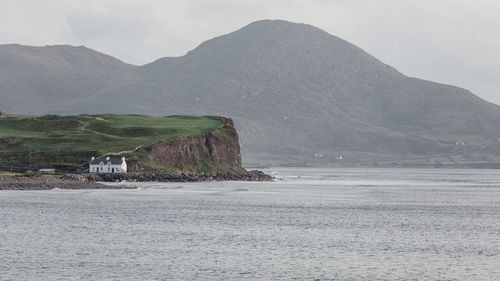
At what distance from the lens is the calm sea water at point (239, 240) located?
5375 centimetres

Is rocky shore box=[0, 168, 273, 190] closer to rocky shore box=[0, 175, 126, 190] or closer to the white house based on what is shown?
rocky shore box=[0, 175, 126, 190]

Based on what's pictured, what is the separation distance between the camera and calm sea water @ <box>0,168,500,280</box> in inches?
2116

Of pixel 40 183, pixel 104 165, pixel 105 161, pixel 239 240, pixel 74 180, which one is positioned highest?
pixel 105 161

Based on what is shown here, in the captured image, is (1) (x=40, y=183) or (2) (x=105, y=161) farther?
(2) (x=105, y=161)

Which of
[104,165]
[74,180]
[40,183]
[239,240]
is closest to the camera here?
[239,240]

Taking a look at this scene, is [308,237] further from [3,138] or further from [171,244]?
[3,138]

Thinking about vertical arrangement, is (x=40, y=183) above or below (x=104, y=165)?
below

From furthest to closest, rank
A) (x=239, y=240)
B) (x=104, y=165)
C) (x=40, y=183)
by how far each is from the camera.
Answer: (x=104, y=165) < (x=40, y=183) < (x=239, y=240)

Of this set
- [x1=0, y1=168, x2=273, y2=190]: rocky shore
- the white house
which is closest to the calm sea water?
[x1=0, y1=168, x2=273, y2=190]: rocky shore

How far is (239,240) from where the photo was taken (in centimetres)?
7012

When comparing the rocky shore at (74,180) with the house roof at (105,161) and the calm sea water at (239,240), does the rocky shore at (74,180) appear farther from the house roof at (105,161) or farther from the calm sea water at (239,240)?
the calm sea water at (239,240)

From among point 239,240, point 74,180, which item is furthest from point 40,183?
point 239,240

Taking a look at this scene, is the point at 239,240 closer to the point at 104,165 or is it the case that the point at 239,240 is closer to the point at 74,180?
the point at 74,180

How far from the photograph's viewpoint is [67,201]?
111062 mm
